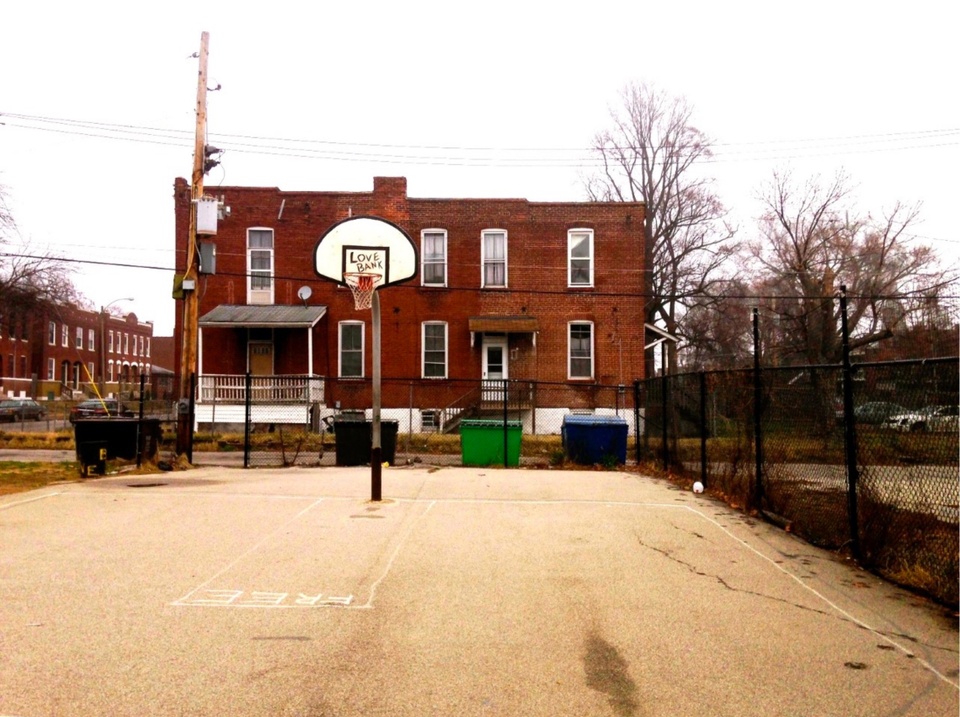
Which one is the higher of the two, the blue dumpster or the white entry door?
the white entry door

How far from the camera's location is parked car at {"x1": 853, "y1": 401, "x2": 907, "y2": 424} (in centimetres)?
718

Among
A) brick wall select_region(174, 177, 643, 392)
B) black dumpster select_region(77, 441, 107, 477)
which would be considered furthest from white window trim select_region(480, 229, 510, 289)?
black dumpster select_region(77, 441, 107, 477)

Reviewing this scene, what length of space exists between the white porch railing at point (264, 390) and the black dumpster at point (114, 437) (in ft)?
33.5

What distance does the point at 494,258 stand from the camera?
30.5 meters

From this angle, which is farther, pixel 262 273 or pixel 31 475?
pixel 262 273

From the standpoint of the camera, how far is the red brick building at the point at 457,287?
30.4 meters

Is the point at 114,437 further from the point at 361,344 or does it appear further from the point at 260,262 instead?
the point at 260,262

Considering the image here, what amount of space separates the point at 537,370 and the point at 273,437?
10274 millimetres

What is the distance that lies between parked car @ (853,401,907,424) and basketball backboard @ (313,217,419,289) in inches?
248

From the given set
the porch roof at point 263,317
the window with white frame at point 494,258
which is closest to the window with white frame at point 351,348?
the porch roof at point 263,317

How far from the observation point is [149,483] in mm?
13602

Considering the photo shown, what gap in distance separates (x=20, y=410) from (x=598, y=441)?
1385 inches

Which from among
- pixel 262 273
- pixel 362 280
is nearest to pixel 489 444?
pixel 362 280

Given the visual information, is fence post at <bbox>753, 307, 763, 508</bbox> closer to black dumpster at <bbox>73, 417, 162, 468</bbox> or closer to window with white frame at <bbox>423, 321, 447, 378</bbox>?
black dumpster at <bbox>73, 417, 162, 468</bbox>
